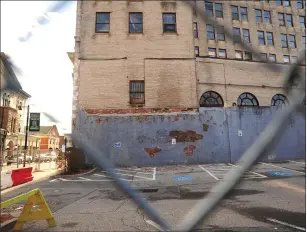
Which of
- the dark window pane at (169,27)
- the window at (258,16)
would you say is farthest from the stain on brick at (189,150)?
the window at (258,16)

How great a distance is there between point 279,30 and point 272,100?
16.8 m

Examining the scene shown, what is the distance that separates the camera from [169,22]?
20375mm

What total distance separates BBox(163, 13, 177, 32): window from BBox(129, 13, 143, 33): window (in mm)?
2068

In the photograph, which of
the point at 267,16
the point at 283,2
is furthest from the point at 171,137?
the point at 283,2

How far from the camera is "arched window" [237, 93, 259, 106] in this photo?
74.9 feet

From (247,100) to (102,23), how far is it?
15.2 metres

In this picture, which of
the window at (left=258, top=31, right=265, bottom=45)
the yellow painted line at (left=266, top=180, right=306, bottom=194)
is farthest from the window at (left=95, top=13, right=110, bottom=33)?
the window at (left=258, top=31, right=265, bottom=45)

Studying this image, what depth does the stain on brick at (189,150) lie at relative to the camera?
1750 cm

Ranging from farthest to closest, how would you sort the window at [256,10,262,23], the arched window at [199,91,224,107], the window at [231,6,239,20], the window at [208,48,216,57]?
the window at [256,10,262,23] < the window at [231,6,239,20] < the window at [208,48,216,57] < the arched window at [199,91,224,107]

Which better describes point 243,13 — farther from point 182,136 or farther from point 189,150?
point 189,150

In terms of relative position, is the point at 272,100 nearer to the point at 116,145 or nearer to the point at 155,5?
the point at 155,5

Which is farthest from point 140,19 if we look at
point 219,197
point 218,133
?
point 219,197

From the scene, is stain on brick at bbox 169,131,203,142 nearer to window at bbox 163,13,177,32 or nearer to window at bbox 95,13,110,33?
window at bbox 163,13,177,32

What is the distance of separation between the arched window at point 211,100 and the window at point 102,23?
34.5 feet
